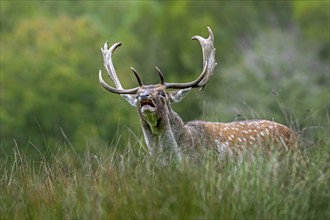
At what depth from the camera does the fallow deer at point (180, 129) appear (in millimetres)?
11539

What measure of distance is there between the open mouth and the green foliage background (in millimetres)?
24068

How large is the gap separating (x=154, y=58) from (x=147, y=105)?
54.7 metres

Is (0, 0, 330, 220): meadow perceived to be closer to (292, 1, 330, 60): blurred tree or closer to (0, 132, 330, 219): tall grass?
(0, 132, 330, 219): tall grass

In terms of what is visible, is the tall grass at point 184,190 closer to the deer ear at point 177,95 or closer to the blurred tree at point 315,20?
the deer ear at point 177,95

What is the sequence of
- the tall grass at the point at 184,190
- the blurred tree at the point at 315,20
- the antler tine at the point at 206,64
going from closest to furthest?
the tall grass at the point at 184,190
the antler tine at the point at 206,64
the blurred tree at the point at 315,20

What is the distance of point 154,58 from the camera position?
66.1 metres

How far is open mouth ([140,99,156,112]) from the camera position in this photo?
37.5 feet

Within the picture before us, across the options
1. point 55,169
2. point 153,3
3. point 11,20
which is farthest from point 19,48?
point 55,169

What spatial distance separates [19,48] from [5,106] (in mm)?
9142

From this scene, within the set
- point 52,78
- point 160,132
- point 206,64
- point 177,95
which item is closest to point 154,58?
point 52,78

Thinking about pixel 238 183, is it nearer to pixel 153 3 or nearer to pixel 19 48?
pixel 19 48

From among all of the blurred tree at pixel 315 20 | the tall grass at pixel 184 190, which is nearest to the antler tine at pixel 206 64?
the tall grass at pixel 184 190

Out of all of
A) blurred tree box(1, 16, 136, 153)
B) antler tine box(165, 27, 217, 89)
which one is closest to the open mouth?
antler tine box(165, 27, 217, 89)

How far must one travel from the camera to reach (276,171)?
8.84m
